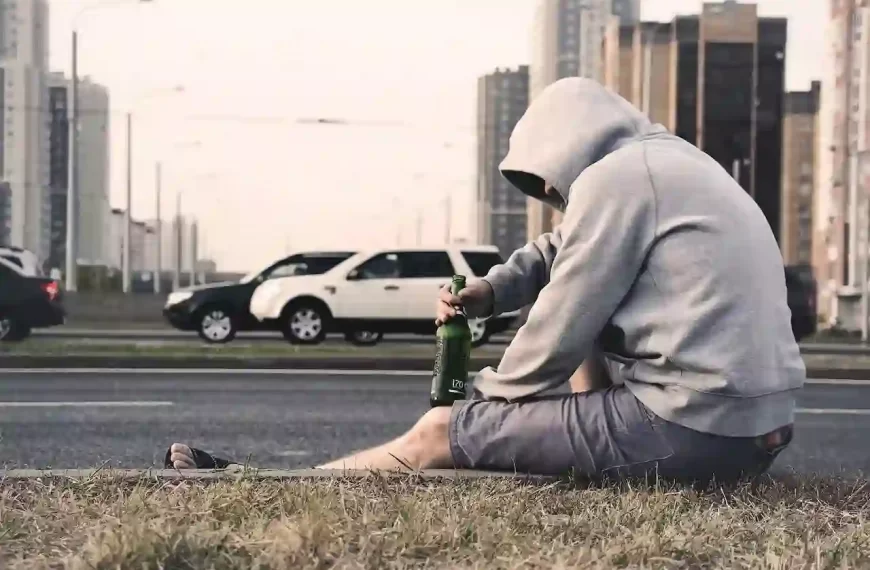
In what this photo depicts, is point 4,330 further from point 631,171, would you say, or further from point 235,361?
point 631,171

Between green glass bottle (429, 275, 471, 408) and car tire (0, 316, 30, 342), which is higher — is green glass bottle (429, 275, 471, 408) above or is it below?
above

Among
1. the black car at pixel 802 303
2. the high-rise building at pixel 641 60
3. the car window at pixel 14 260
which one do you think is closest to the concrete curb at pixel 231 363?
the car window at pixel 14 260

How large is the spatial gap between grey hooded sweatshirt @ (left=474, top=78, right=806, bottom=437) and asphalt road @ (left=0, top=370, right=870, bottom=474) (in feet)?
5.88

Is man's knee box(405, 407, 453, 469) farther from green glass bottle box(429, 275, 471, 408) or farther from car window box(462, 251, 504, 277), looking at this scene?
car window box(462, 251, 504, 277)

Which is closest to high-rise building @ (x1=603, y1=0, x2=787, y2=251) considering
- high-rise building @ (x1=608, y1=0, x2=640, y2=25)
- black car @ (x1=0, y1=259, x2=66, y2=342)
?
high-rise building @ (x1=608, y1=0, x2=640, y2=25)

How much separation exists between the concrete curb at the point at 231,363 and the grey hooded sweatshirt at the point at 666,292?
7286 millimetres

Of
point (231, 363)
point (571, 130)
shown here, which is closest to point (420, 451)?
point (571, 130)

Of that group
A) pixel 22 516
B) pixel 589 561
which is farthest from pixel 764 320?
pixel 22 516

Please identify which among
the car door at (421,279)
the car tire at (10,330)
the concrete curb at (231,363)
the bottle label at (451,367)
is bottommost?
the car tire at (10,330)

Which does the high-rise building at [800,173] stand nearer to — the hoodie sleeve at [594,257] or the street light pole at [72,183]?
the street light pole at [72,183]

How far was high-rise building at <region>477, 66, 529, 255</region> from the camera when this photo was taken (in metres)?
44.4

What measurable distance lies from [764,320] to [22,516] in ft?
6.40

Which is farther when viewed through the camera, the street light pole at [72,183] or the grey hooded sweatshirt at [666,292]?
the street light pole at [72,183]

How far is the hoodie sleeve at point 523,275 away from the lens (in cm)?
347
